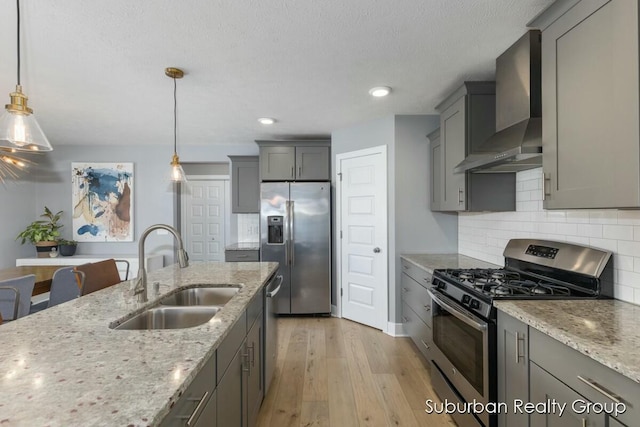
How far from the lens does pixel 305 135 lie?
407 cm

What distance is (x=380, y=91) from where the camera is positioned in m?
2.62

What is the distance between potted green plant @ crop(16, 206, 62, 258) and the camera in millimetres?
4328

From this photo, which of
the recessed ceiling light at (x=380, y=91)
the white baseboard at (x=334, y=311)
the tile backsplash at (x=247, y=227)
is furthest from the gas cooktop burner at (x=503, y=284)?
the tile backsplash at (x=247, y=227)

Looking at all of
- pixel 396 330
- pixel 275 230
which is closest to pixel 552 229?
pixel 396 330

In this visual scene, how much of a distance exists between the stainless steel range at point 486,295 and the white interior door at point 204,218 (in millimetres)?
4435

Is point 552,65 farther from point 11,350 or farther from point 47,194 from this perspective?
point 47,194

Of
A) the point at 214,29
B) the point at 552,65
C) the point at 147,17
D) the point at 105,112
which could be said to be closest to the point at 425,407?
the point at 552,65

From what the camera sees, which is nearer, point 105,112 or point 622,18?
point 622,18

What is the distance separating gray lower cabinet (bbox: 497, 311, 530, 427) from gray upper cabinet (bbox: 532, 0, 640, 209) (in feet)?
2.03

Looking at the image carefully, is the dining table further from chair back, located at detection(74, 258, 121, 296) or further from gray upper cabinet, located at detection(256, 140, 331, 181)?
gray upper cabinet, located at detection(256, 140, 331, 181)

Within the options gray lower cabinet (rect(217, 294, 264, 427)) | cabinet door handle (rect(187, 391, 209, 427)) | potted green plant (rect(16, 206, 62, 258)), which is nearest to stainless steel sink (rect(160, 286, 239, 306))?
gray lower cabinet (rect(217, 294, 264, 427))

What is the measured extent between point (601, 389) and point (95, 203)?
590cm

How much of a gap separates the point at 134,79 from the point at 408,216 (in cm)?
288

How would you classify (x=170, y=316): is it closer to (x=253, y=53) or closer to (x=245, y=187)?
(x=253, y=53)
